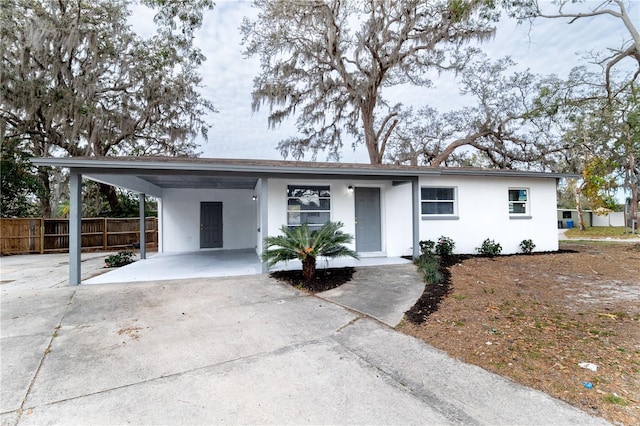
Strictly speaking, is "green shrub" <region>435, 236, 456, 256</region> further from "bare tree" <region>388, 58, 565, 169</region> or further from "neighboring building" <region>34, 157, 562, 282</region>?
"bare tree" <region>388, 58, 565, 169</region>

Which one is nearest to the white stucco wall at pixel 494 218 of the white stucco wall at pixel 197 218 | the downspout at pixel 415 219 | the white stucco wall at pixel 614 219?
the downspout at pixel 415 219

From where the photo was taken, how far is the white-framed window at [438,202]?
882 centimetres

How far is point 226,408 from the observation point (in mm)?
2127

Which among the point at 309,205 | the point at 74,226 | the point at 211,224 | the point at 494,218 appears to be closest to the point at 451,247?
the point at 494,218

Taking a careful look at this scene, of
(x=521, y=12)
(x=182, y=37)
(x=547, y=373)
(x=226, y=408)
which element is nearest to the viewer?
(x=226, y=408)

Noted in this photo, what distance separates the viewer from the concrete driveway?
81.7 inches

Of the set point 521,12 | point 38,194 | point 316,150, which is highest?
point 521,12

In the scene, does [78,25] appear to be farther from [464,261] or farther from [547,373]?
[547,373]

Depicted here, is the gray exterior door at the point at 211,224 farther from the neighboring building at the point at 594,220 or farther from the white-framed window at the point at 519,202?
the neighboring building at the point at 594,220

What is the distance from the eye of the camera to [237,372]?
2.64 metres

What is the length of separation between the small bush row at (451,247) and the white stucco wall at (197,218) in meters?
6.28

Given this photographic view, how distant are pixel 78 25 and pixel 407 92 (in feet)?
48.9

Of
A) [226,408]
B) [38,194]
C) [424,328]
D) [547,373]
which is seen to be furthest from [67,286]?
[38,194]

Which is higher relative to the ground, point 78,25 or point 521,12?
point 78,25
